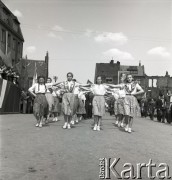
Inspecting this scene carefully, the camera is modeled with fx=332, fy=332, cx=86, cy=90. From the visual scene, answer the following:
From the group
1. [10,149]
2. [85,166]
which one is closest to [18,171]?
[85,166]

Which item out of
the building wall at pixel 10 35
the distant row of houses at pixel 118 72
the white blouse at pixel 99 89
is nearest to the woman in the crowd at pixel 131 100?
the white blouse at pixel 99 89

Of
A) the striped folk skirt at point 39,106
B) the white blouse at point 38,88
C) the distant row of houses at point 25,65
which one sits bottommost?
the striped folk skirt at point 39,106

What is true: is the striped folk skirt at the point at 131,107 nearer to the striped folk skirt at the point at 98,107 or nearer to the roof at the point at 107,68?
the striped folk skirt at the point at 98,107

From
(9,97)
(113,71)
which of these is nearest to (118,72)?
(113,71)

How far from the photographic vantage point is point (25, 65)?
1500 inches

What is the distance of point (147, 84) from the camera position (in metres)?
83.8

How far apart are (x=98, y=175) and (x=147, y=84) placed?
8025 cm

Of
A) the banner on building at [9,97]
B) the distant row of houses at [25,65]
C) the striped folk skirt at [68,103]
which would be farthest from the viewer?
the distant row of houses at [25,65]

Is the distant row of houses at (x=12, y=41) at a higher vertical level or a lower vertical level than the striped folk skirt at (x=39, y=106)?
higher

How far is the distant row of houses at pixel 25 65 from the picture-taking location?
3839cm

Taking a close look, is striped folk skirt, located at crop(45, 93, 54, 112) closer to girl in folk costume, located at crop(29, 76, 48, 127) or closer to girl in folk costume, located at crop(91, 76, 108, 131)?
girl in folk costume, located at crop(29, 76, 48, 127)

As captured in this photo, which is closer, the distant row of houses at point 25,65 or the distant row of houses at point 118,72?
the distant row of houses at point 25,65

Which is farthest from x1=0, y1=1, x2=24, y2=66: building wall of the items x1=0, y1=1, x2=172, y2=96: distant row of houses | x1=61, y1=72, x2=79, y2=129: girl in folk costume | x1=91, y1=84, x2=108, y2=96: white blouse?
x1=91, y1=84, x2=108, y2=96: white blouse

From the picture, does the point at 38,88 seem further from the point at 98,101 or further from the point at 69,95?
the point at 98,101
